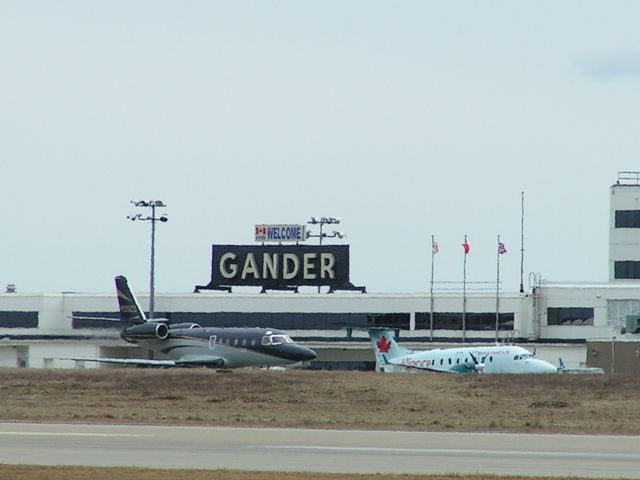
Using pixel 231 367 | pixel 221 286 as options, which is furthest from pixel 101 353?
pixel 231 367

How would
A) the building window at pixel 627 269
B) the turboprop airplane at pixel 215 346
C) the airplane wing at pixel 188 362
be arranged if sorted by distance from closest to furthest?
the turboprop airplane at pixel 215 346 < the airplane wing at pixel 188 362 < the building window at pixel 627 269

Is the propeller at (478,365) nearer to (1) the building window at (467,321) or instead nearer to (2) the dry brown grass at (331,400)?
(2) the dry brown grass at (331,400)

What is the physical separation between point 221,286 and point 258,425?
202ft

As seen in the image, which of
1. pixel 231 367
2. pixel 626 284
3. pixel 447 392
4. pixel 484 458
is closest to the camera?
pixel 484 458

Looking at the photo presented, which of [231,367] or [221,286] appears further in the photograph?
[221,286]

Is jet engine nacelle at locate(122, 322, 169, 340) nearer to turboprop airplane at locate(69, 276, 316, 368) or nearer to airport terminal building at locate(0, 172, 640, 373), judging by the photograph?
turboprop airplane at locate(69, 276, 316, 368)

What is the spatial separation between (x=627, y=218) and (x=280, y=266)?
2593cm

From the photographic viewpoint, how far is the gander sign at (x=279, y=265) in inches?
4240

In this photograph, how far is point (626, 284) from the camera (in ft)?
324

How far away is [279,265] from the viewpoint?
356 feet

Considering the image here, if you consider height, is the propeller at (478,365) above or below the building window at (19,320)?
below

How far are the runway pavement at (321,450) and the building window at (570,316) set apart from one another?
54.3 metres

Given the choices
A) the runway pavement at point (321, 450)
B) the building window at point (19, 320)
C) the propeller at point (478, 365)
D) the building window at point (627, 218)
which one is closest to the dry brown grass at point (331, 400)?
the runway pavement at point (321, 450)

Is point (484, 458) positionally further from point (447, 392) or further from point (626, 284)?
point (626, 284)
